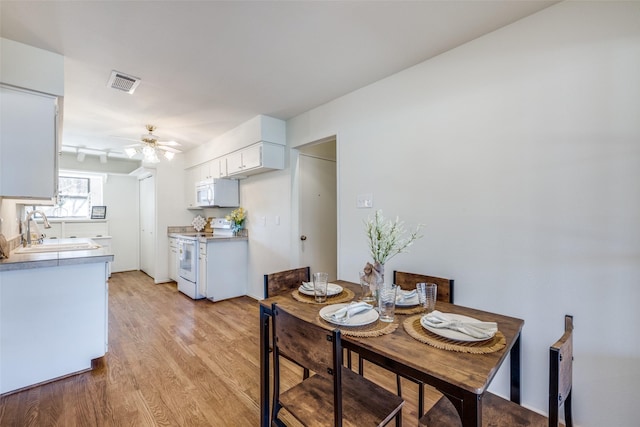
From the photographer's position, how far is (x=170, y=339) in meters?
2.71

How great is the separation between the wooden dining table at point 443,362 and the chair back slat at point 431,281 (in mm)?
268

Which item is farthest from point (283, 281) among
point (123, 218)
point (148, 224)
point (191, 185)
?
point (123, 218)

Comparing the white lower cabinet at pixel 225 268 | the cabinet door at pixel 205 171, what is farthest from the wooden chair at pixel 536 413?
the cabinet door at pixel 205 171

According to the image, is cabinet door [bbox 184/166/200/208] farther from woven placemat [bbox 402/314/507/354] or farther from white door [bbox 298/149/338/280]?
woven placemat [bbox 402/314/507/354]

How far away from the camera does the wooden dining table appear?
0.82m

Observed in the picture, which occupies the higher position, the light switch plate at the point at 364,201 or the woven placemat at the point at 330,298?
the light switch plate at the point at 364,201

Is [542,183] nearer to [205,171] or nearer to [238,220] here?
[238,220]

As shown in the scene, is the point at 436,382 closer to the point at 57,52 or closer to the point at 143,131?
the point at 57,52

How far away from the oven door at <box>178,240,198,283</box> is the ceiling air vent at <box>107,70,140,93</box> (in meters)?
2.13

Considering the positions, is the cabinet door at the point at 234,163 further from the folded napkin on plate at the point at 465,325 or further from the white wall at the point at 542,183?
the folded napkin on plate at the point at 465,325

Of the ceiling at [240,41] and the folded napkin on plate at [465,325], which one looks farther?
the ceiling at [240,41]

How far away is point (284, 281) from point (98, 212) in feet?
18.1

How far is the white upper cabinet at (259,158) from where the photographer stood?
3.42 metres

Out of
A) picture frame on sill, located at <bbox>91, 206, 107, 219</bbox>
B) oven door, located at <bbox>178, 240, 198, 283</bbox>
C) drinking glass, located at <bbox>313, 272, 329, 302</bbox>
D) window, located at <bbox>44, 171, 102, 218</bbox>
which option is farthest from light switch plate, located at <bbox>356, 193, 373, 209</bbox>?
window, located at <bbox>44, 171, 102, 218</bbox>
